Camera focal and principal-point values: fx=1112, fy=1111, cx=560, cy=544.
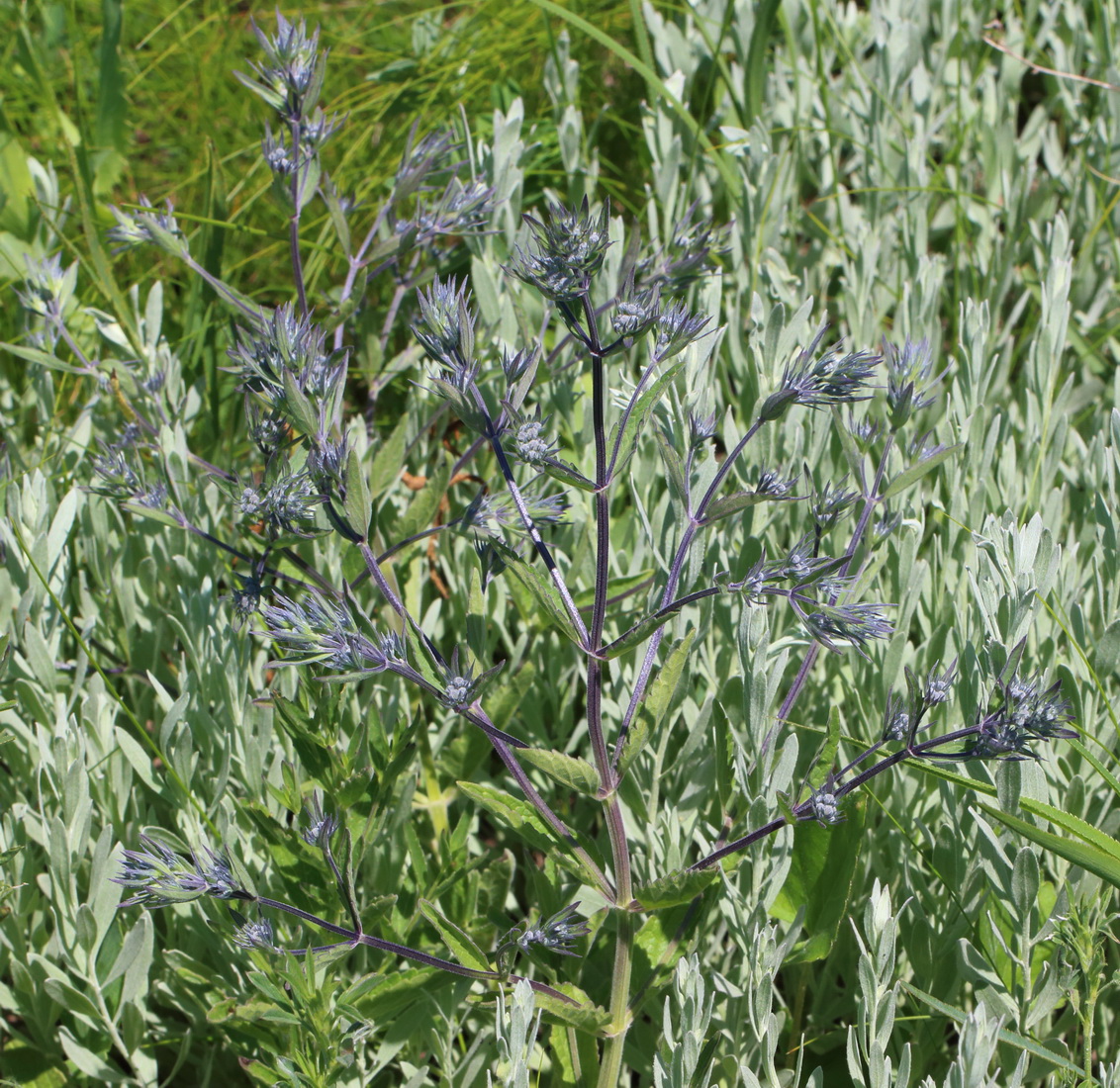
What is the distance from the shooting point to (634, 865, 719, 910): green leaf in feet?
4.66

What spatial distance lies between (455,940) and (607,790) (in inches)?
12.5

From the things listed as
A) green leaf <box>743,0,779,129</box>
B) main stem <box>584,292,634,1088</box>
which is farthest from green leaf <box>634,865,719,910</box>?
green leaf <box>743,0,779,129</box>

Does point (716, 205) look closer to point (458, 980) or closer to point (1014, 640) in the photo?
point (1014, 640)

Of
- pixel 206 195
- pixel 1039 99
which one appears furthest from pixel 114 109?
pixel 1039 99

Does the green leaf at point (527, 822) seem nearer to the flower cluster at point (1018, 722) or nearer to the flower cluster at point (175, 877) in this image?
the flower cluster at point (175, 877)

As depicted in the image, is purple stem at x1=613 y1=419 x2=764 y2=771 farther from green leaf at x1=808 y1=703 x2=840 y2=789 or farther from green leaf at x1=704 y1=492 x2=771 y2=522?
green leaf at x1=808 y1=703 x2=840 y2=789

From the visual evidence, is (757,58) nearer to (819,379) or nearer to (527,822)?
(819,379)

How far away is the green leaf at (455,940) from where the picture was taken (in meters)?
1.54

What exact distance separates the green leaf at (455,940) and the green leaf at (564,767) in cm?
29

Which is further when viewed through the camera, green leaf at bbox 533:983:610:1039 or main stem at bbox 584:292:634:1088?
green leaf at bbox 533:983:610:1039

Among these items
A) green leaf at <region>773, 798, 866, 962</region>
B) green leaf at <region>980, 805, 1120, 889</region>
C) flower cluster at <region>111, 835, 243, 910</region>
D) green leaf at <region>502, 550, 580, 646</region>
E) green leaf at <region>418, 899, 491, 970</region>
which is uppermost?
green leaf at <region>502, 550, 580, 646</region>

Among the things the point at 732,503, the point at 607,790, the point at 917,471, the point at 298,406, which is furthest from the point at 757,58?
the point at 607,790

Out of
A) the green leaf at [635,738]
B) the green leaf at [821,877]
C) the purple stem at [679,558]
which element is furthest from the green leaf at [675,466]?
the green leaf at [821,877]

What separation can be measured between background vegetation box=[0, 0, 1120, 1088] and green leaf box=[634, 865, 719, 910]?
0.11 metres
